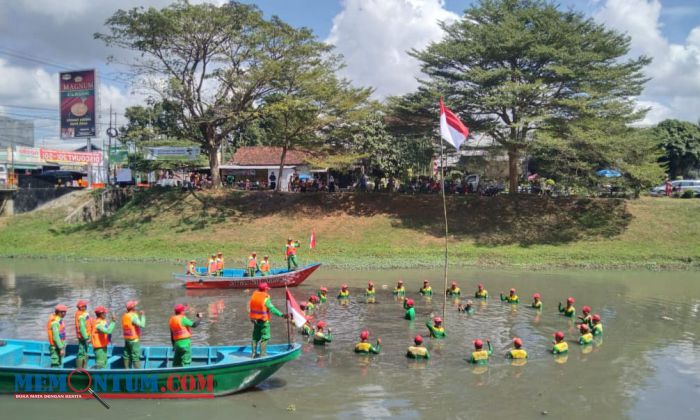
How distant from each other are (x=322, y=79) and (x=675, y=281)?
28027 mm

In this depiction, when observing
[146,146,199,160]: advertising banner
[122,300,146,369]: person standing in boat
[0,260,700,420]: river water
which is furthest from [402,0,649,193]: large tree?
[122,300,146,369]: person standing in boat

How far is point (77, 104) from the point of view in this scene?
46.7 m

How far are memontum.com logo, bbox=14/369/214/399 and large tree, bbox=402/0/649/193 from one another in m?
30.5

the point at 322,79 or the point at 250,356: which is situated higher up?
the point at 322,79

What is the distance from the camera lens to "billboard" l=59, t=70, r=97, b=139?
4641cm

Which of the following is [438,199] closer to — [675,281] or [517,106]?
[517,106]

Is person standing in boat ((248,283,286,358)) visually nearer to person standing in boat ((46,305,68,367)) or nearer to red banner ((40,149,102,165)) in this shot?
person standing in boat ((46,305,68,367))

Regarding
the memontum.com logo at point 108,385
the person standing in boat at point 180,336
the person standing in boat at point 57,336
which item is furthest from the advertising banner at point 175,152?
the person standing in boat at point 180,336

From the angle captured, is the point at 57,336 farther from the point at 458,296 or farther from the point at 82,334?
the point at 458,296

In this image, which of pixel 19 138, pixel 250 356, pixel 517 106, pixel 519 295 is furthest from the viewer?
pixel 19 138

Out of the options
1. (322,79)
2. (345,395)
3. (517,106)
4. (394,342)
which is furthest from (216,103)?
(345,395)

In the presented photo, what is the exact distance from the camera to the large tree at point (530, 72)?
129ft

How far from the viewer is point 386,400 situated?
13.5m

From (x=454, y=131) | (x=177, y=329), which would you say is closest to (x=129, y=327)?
(x=177, y=329)
